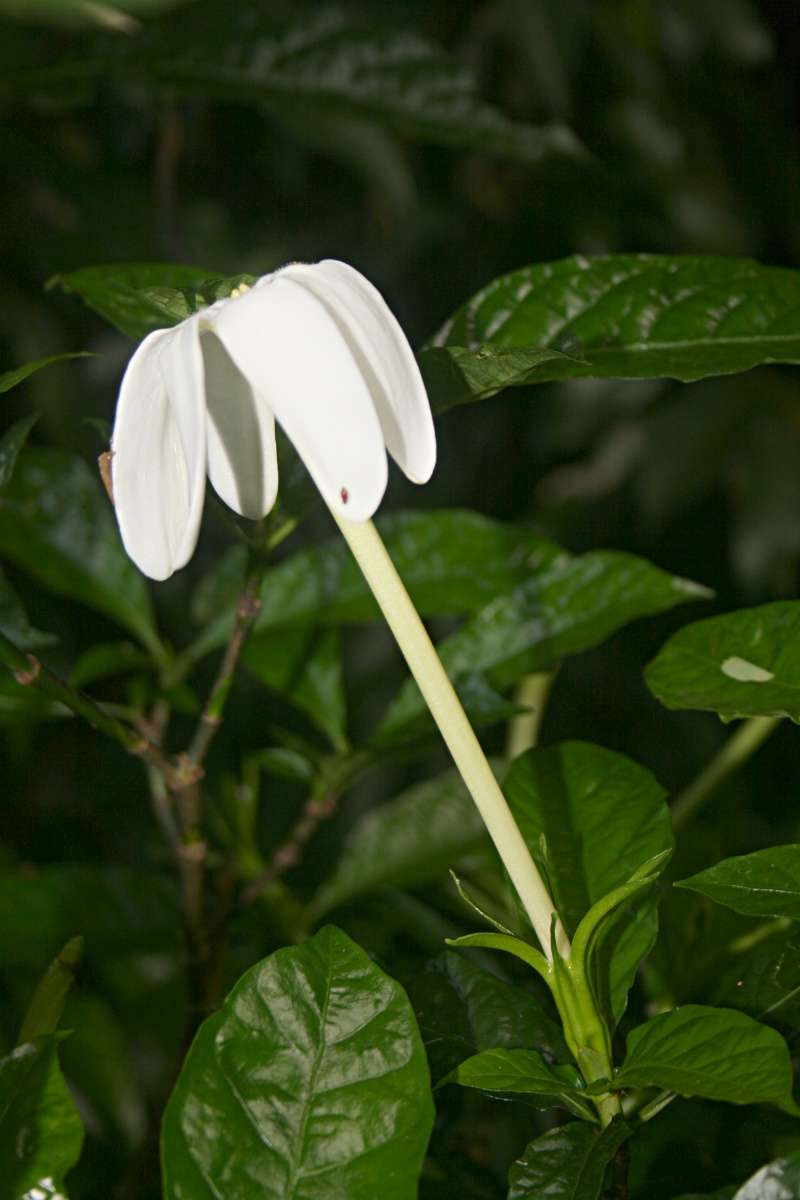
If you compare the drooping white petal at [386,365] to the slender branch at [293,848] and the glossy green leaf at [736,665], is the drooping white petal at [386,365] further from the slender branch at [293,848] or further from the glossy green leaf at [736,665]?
the slender branch at [293,848]

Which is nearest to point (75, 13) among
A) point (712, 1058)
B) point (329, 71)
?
point (329, 71)

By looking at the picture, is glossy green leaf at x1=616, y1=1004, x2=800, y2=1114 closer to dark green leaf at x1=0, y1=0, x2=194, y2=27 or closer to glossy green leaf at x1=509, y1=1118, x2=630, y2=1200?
glossy green leaf at x1=509, y1=1118, x2=630, y2=1200

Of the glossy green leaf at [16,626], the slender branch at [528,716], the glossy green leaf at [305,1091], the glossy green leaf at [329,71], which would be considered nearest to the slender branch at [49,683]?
the glossy green leaf at [16,626]

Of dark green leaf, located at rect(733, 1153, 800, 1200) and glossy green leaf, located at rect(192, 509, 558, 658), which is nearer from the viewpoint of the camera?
dark green leaf, located at rect(733, 1153, 800, 1200)

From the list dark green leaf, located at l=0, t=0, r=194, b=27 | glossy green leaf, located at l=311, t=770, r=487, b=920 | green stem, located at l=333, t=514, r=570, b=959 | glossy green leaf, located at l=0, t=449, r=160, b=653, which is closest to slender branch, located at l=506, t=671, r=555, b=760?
glossy green leaf, located at l=311, t=770, r=487, b=920

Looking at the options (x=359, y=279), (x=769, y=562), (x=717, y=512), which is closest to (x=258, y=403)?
(x=359, y=279)

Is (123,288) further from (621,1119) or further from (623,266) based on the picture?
(621,1119)

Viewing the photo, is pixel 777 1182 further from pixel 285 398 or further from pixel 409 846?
pixel 409 846
